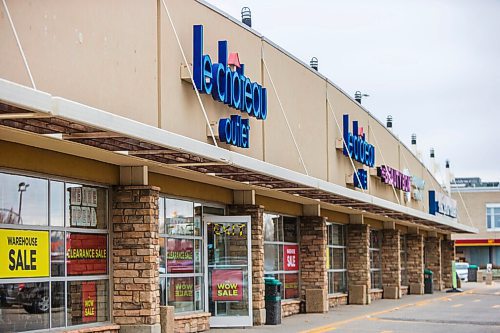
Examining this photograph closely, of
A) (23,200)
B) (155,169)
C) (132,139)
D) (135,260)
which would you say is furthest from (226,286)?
(132,139)

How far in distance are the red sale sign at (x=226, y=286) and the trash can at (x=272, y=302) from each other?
4.93 ft

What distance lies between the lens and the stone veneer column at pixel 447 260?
5144cm

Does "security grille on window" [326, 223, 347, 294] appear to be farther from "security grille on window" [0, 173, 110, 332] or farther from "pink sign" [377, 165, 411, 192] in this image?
"security grille on window" [0, 173, 110, 332]

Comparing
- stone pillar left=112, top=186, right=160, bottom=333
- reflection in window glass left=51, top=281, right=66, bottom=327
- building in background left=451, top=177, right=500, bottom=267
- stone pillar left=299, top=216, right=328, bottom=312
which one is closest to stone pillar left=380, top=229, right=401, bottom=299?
stone pillar left=299, top=216, right=328, bottom=312

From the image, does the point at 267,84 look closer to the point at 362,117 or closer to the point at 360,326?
the point at 360,326

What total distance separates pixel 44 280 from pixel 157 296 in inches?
103

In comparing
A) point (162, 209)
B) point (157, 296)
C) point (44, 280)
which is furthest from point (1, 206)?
point (162, 209)

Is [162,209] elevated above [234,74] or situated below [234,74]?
below

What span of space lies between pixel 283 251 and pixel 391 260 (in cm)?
1169

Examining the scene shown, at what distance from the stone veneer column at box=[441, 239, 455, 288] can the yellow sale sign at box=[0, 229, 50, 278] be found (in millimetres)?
37254

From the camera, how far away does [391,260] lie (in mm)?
38938

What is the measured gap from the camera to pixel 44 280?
53.6ft

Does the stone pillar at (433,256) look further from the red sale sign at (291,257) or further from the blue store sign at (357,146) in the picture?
the red sale sign at (291,257)

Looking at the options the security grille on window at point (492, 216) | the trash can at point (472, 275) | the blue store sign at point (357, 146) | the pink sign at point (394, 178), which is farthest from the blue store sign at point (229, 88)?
the security grille on window at point (492, 216)
